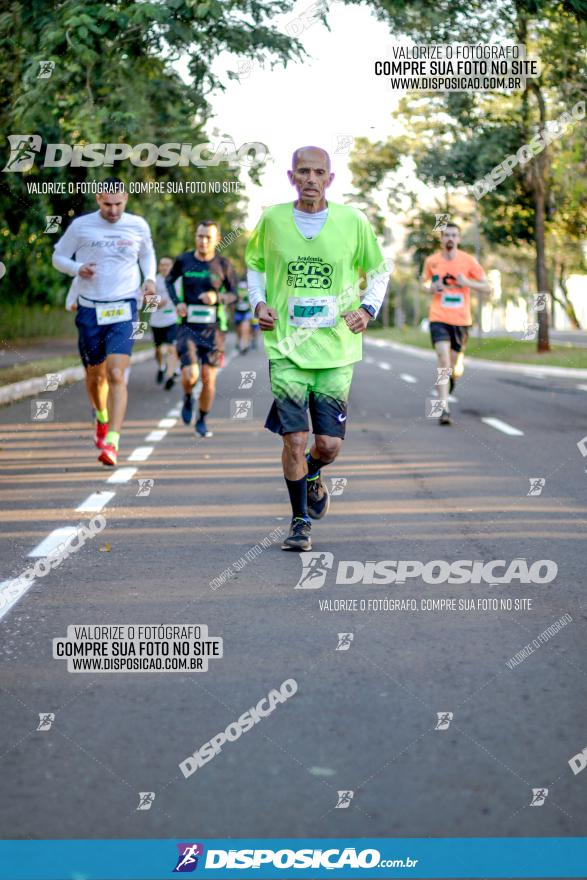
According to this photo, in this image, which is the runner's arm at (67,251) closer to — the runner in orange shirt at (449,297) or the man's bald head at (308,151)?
the man's bald head at (308,151)

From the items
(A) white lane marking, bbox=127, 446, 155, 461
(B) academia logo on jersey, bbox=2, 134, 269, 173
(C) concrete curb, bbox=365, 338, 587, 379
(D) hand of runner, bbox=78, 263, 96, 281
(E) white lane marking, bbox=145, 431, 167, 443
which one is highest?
(B) academia logo on jersey, bbox=2, 134, 269, 173

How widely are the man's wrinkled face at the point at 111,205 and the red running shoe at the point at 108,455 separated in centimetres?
176

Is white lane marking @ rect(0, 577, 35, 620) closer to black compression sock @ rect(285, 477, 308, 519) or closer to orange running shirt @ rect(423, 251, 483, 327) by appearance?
black compression sock @ rect(285, 477, 308, 519)

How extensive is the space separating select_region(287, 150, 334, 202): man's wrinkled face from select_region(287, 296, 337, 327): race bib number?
0.51 m

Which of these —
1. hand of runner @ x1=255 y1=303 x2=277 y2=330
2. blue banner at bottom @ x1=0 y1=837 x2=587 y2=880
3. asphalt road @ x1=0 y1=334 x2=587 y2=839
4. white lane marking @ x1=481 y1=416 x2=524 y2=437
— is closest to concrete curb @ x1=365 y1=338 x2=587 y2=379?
white lane marking @ x1=481 y1=416 x2=524 y2=437

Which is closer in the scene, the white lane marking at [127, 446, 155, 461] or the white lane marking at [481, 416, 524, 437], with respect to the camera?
the white lane marking at [127, 446, 155, 461]

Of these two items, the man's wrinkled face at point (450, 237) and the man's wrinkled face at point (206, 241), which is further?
the man's wrinkled face at point (450, 237)

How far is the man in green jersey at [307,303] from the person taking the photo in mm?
6938

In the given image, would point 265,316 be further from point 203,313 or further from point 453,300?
point 453,300

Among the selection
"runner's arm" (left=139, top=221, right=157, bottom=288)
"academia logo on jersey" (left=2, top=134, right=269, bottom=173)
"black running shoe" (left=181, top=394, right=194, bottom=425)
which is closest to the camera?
"runner's arm" (left=139, top=221, right=157, bottom=288)

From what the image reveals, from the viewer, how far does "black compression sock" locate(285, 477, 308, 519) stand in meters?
7.20

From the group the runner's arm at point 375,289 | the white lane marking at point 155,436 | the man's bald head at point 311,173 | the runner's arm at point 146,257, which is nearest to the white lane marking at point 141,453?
the white lane marking at point 155,436

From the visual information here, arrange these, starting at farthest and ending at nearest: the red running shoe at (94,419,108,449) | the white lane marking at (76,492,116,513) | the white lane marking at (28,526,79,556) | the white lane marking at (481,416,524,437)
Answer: the white lane marking at (481,416,524,437) → the red running shoe at (94,419,108,449) → the white lane marking at (76,492,116,513) → the white lane marking at (28,526,79,556)

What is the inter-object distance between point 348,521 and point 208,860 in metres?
5.00
